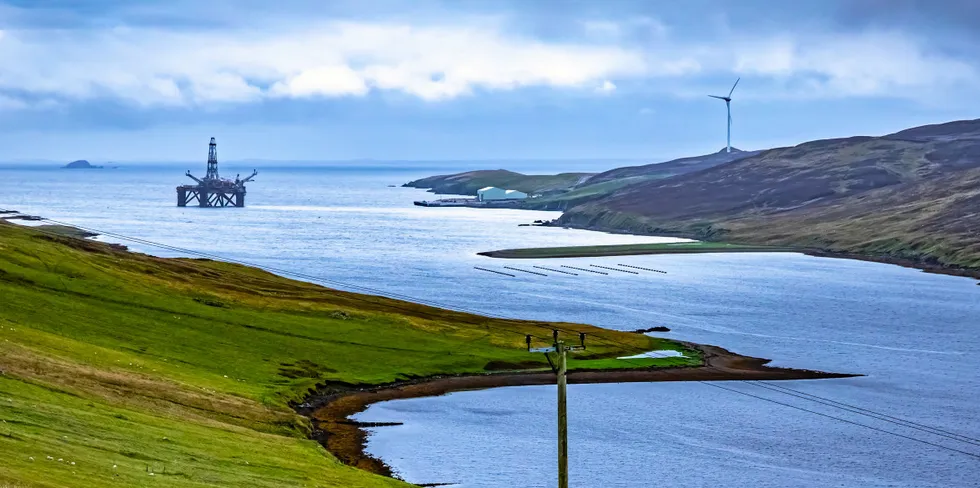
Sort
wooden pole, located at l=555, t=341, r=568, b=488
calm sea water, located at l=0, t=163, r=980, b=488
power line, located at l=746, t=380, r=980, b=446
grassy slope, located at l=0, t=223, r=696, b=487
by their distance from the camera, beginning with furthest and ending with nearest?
power line, located at l=746, t=380, r=980, b=446
calm sea water, located at l=0, t=163, r=980, b=488
grassy slope, located at l=0, t=223, r=696, b=487
wooden pole, located at l=555, t=341, r=568, b=488

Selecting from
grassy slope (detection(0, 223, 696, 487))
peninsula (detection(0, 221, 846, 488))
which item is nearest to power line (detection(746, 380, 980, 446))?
Result: peninsula (detection(0, 221, 846, 488))

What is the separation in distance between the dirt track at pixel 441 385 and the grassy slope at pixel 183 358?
2.05 metres

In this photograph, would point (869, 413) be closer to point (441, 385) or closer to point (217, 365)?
point (441, 385)

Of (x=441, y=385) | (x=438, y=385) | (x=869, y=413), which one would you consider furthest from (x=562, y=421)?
(x=441, y=385)

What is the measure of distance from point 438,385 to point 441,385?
31 centimetres

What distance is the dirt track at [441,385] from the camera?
7994cm

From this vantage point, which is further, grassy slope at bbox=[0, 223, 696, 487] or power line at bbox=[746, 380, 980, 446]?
power line at bbox=[746, 380, 980, 446]

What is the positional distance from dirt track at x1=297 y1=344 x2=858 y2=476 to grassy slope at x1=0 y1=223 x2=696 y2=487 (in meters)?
2.05

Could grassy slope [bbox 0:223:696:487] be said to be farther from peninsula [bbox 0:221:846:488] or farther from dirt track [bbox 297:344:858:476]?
dirt track [bbox 297:344:858:476]

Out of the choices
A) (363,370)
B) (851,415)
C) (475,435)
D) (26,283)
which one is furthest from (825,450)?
(26,283)

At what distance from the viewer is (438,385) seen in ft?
338

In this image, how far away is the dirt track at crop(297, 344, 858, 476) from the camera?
79.9 m

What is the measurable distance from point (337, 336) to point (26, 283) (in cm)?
2762

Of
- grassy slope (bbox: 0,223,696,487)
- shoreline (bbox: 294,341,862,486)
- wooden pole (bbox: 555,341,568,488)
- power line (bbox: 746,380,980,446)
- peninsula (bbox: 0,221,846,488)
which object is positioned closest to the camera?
wooden pole (bbox: 555,341,568,488)
